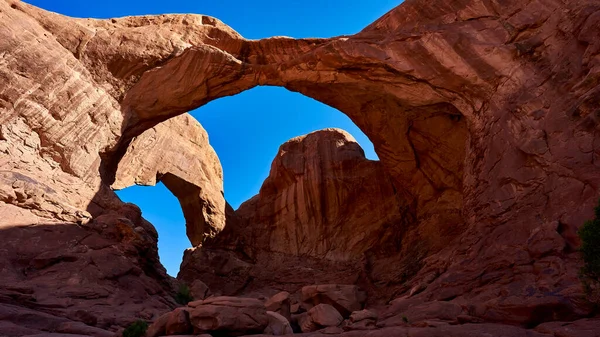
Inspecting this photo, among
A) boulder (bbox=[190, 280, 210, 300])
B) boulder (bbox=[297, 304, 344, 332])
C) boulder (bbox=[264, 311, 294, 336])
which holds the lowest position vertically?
boulder (bbox=[264, 311, 294, 336])

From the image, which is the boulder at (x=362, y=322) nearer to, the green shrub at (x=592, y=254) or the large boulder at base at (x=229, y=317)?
the large boulder at base at (x=229, y=317)

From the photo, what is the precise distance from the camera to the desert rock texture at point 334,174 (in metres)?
14.9

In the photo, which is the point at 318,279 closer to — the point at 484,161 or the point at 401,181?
the point at 401,181

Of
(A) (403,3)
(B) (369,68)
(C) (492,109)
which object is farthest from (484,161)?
(A) (403,3)

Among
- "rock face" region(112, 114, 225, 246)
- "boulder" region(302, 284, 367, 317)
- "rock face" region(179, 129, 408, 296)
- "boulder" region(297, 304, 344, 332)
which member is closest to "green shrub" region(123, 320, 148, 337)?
"boulder" region(297, 304, 344, 332)

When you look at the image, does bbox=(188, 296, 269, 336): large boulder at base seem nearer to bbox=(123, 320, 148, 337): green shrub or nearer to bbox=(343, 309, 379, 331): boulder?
bbox=(123, 320, 148, 337): green shrub

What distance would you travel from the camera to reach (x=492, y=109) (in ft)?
69.9

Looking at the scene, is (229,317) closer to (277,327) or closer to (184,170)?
(277,327)

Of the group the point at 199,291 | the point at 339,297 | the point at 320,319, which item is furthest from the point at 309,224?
the point at 320,319

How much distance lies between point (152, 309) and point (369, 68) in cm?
1680

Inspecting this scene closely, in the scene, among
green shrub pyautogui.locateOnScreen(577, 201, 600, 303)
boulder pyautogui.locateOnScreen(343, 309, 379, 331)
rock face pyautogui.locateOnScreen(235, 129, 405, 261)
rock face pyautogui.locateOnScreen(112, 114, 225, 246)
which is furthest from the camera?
rock face pyautogui.locateOnScreen(235, 129, 405, 261)

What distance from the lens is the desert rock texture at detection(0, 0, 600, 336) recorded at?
1490 cm

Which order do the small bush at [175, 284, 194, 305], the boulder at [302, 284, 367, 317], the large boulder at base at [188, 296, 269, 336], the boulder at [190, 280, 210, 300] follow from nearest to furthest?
the large boulder at base at [188, 296, 269, 336] → the boulder at [302, 284, 367, 317] → the small bush at [175, 284, 194, 305] → the boulder at [190, 280, 210, 300]

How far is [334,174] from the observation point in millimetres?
38000
